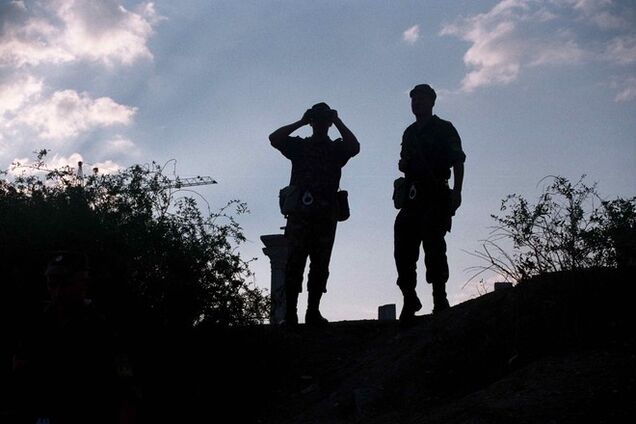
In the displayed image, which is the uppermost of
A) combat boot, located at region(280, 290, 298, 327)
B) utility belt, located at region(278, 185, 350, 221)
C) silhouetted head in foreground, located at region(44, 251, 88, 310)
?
utility belt, located at region(278, 185, 350, 221)

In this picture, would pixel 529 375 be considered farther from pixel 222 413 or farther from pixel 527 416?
pixel 222 413

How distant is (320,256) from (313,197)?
66 cm

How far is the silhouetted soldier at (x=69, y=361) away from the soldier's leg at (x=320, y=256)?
4.65m

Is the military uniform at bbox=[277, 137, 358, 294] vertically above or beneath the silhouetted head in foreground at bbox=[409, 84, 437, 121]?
beneath

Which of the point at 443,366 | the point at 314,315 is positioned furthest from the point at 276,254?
the point at 443,366

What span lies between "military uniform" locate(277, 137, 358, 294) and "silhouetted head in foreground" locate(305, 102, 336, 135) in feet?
0.51

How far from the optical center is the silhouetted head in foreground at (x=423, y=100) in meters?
7.90

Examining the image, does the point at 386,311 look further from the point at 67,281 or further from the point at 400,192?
the point at 67,281

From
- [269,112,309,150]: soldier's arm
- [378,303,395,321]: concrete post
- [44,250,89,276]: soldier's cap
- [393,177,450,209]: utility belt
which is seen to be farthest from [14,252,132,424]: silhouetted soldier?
[378,303,395,321]: concrete post

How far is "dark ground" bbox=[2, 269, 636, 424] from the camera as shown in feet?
17.2

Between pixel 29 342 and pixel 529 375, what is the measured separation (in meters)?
3.39

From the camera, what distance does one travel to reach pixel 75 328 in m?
4.08

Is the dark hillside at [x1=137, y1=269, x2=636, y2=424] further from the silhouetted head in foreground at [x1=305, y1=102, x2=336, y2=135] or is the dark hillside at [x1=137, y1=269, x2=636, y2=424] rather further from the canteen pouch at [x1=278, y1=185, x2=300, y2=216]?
the silhouetted head in foreground at [x1=305, y1=102, x2=336, y2=135]

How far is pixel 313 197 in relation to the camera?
28.5 ft
